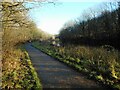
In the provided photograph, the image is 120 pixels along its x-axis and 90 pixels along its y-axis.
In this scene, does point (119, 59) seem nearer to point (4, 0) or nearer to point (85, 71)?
point (85, 71)

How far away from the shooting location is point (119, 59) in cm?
2031

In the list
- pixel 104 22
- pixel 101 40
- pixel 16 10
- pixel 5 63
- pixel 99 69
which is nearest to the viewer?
pixel 16 10

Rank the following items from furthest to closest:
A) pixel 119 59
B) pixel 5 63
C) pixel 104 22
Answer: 1. pixel 104 22
2. pixel 119 59
3. pixel 5 63

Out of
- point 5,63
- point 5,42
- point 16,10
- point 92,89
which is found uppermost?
point 16,10

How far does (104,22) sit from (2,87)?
37.4 meters

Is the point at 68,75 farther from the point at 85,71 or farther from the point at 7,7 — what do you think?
the point at 7,7

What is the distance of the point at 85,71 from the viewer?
18.5m

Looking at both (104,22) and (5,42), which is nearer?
(5,42)

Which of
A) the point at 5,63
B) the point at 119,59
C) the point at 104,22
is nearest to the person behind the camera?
the point at 5,63

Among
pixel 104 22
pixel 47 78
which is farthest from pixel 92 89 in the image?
pixel 104 22

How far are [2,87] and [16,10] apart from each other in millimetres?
4207

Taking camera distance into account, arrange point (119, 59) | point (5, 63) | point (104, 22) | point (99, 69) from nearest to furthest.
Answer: point (5, 63) < point (99, 69) < point (119, 59) < point (104, 22)

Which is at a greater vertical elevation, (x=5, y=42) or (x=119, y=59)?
(x=5, y=42)

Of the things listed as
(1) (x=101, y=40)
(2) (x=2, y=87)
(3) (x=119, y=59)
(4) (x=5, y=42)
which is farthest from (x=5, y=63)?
(1) (x=101, y=40)
